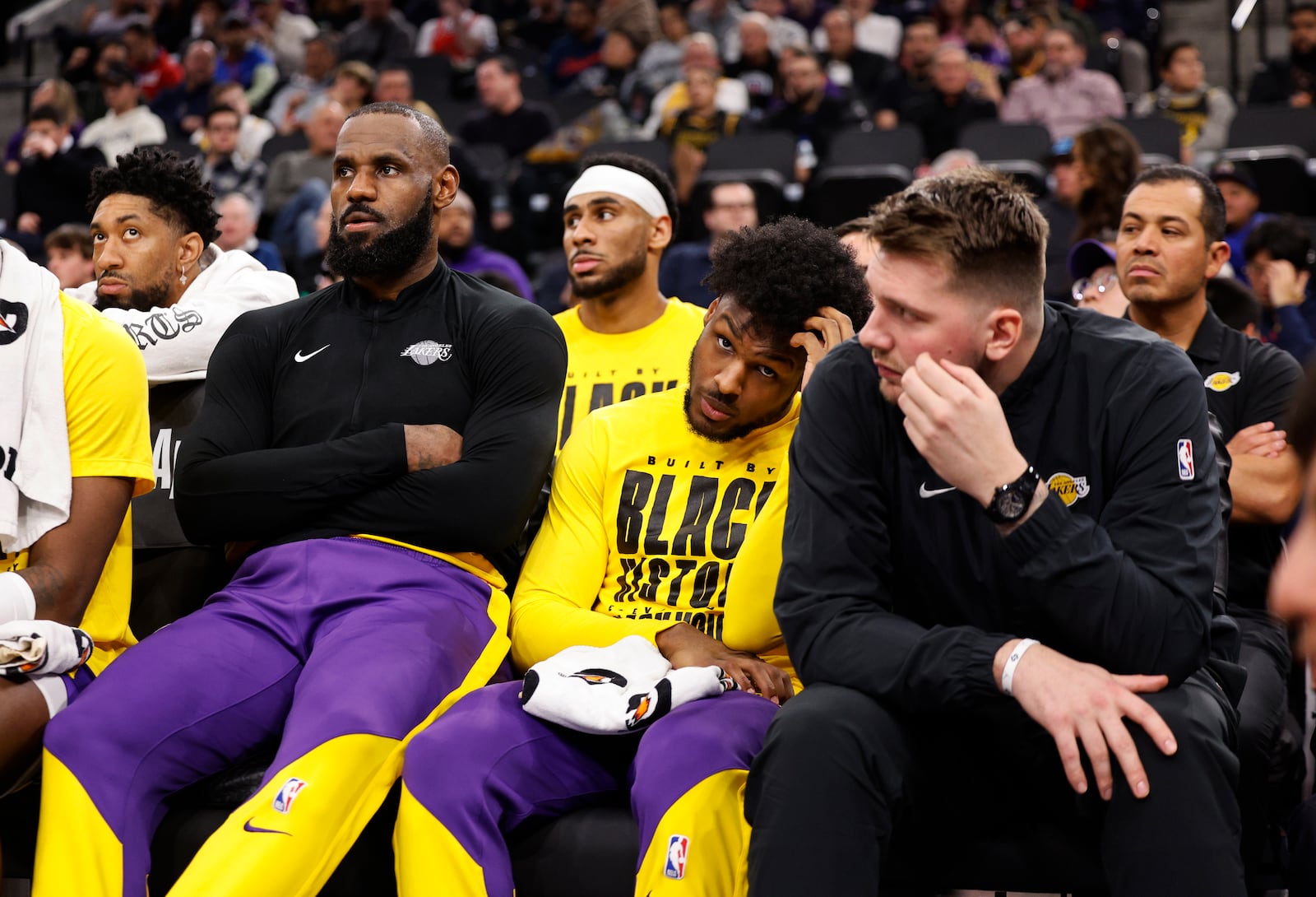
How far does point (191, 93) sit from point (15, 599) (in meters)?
10.6

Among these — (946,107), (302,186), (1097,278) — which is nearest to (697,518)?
(1097,278)

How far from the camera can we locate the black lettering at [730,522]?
310 centimetres

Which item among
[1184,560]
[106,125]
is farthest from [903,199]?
[106,125]

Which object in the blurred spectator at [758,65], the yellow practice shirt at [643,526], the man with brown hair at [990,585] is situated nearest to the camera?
the man with brown hair at [990,585]

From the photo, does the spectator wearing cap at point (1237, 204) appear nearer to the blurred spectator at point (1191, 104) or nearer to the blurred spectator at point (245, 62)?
the blurred spectator at point (1191, 104)

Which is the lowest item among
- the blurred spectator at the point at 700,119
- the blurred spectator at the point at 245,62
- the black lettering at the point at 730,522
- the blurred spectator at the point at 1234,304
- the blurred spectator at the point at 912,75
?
the black lettering at the point at 730,522

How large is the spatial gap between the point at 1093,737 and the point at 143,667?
73.1 inches

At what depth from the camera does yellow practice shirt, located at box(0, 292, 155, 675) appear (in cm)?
305

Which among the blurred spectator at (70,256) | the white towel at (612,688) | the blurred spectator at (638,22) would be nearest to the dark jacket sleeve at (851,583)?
the white towel at (612,688)

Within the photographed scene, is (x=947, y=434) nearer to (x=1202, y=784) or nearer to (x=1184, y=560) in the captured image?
(x=1184, y=560)

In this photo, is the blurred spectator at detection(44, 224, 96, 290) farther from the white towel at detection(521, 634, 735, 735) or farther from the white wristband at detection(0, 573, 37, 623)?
the white towel at detection(521, 634, 735, 735)

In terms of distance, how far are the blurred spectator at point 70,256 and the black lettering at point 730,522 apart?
17.2ft

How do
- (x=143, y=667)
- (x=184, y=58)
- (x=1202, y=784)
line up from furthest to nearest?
(x=184, y=58), (x=143, y=667), (x=1202, y=784)

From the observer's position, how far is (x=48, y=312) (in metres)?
3.08
